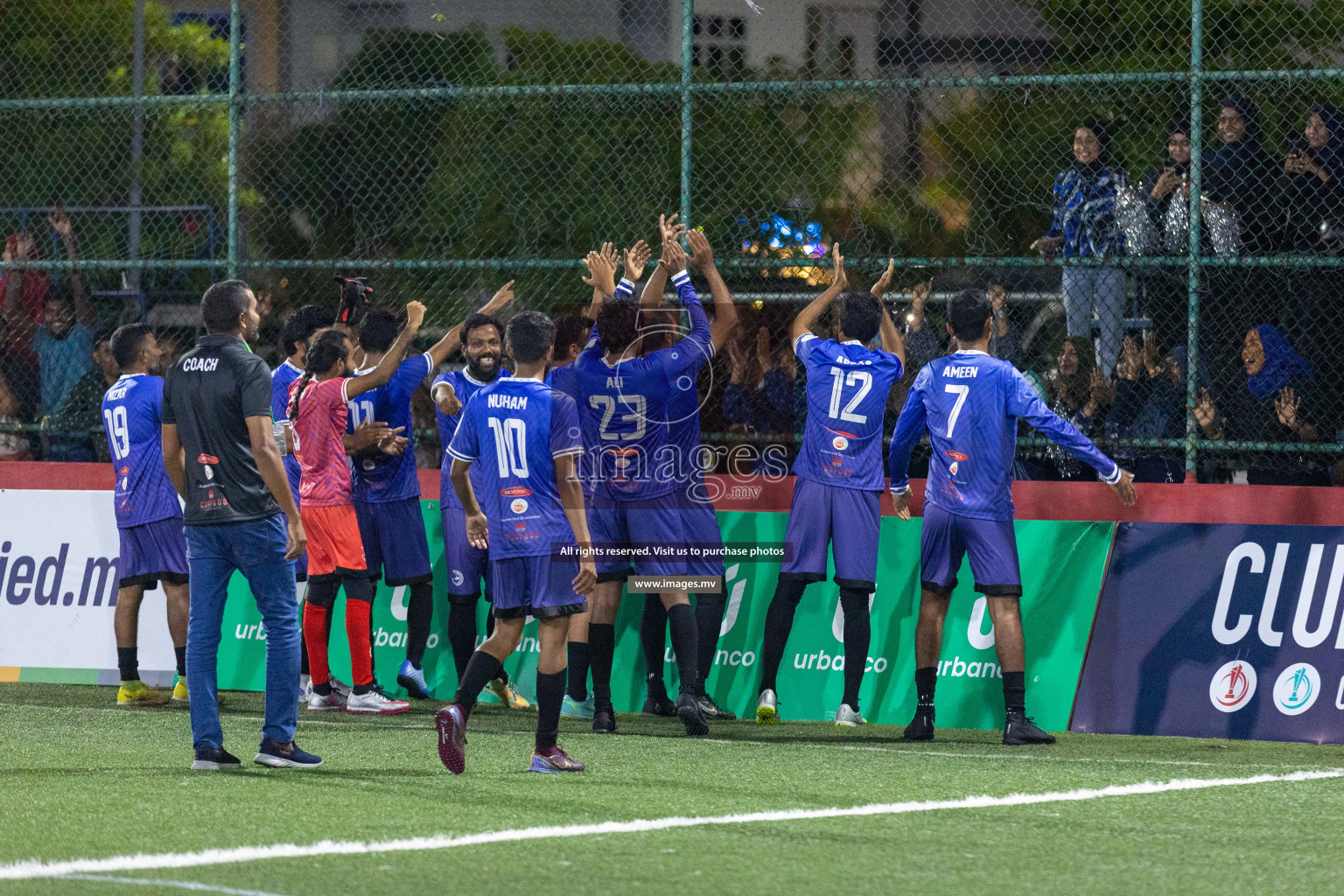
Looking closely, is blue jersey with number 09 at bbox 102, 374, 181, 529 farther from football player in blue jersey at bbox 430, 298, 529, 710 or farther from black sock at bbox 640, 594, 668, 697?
black sock at bbox 640, 594, 668, 697

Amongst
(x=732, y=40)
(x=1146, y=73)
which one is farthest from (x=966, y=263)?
(x=732, y=40)

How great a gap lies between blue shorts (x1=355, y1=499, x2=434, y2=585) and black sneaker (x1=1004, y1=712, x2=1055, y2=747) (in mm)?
3573

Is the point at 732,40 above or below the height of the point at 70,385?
above

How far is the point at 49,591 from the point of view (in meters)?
10.9

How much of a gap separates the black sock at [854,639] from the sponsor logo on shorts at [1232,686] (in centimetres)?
185

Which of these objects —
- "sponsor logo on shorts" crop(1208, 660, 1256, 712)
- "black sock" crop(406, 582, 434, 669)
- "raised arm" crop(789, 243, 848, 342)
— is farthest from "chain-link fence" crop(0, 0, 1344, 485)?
"black sock" crop(406, 582, 434, 669)

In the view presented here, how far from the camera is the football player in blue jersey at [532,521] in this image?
7031 mm

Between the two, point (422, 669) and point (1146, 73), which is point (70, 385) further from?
point (1146, 73)

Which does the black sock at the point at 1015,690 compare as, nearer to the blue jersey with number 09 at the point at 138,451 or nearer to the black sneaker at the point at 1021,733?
the black sneaker at the point at 1021,733

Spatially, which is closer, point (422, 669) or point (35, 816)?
point (35, 816)

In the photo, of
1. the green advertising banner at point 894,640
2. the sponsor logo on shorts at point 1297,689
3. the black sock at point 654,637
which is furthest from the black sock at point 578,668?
the sponsor logo on shorts at point 1297,689

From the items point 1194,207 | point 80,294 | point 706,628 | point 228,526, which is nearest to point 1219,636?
point 1194,207

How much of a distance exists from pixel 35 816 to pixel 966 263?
592cm

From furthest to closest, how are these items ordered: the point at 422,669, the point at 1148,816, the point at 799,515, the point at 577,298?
the point at 577,298 → the point at 422,669 → the point at 799,515 → the point at 1148,816
